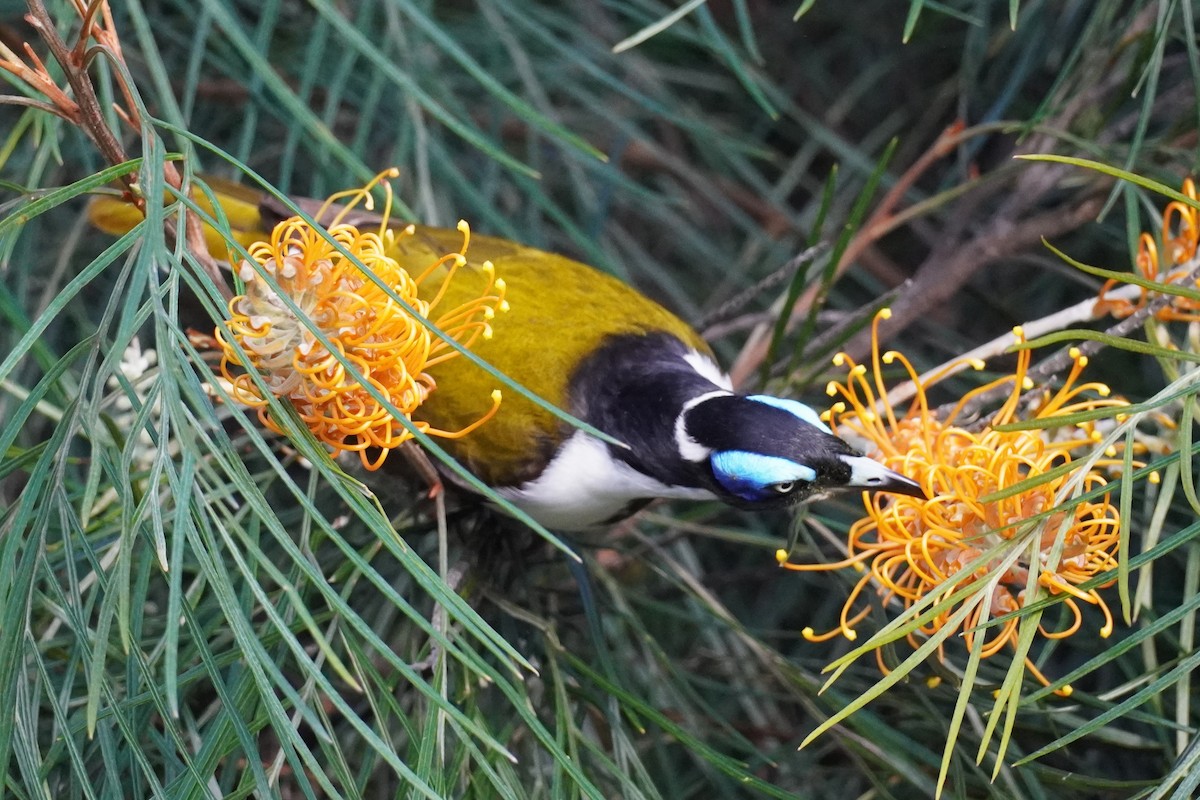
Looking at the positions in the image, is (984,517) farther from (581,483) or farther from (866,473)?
(581,483)

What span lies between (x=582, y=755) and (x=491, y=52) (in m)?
1.27

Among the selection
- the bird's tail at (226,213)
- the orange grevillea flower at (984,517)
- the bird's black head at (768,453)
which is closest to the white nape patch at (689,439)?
the bird's black head at (768,453)

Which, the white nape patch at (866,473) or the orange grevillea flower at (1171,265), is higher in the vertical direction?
the orange grevillea flower at (1171,265)

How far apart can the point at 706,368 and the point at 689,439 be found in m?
0.27

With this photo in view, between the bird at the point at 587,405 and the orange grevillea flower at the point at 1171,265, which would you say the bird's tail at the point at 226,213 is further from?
the orange grevillea flower at the point at 1171,265

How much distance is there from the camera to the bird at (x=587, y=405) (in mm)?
1425

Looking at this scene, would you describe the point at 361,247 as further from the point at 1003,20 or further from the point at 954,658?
the point at 1003,20

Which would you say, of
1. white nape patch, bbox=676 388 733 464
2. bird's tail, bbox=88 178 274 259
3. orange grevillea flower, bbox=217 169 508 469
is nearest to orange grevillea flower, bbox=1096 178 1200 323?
white nape patch, bbox=676 388 733 464

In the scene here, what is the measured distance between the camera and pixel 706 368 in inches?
68.1

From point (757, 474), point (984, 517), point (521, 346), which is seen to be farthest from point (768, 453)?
point (521, 346)

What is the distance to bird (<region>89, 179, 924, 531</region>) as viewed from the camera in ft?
4.67

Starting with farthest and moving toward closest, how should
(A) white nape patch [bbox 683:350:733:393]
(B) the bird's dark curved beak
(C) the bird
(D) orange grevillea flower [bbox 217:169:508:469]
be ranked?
(A) white nape patch [bbox 683:350:733:393]
(C) the bird
(B) the bird's dark curved beak
(D) orange grevillea flower [bbox 217:169:508:469]

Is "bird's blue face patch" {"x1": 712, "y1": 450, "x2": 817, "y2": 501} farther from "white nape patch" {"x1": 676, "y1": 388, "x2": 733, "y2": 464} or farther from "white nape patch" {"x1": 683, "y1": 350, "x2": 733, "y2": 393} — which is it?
"white nape patch" {"x1": 683, "y1": 350, "x2": 733, "y2": 393}

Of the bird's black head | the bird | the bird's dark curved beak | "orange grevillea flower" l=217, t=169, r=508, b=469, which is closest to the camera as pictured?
"orange grevillea flower" l=217, t=169, r=508, b=469
